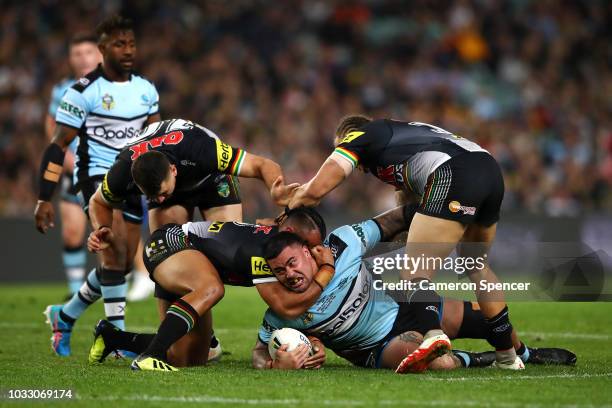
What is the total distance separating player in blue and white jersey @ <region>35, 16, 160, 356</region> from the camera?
8859mm

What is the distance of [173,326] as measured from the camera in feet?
22.9

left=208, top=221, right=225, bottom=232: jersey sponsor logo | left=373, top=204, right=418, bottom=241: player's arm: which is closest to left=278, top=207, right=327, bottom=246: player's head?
left=208, top=221, right=225, bottom=232: jersey sponsor logo

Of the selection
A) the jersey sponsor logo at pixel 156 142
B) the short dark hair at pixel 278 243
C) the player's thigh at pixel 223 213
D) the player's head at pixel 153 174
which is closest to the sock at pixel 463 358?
the short dark hair at pixel 278 243

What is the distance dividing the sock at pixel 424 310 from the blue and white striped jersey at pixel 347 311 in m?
0.19

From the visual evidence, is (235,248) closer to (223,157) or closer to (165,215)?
(223,157)

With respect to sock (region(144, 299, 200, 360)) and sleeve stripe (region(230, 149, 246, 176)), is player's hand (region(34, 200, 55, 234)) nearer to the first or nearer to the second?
sleeve stripe (region(230, 149, 246, 176))

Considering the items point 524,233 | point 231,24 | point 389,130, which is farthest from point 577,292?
point 231,24

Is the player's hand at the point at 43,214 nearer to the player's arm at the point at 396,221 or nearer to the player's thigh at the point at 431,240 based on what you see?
the player's arm at the point at 396,221

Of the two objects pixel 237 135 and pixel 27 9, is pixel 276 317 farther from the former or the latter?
pixel 27 9

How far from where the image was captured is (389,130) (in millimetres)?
7523

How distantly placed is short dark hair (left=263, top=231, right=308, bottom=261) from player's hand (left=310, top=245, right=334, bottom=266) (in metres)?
0.17

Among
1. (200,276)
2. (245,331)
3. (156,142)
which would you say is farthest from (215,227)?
(245,331)

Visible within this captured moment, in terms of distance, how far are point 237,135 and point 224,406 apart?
46.7 feet

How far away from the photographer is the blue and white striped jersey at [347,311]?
723 cm
